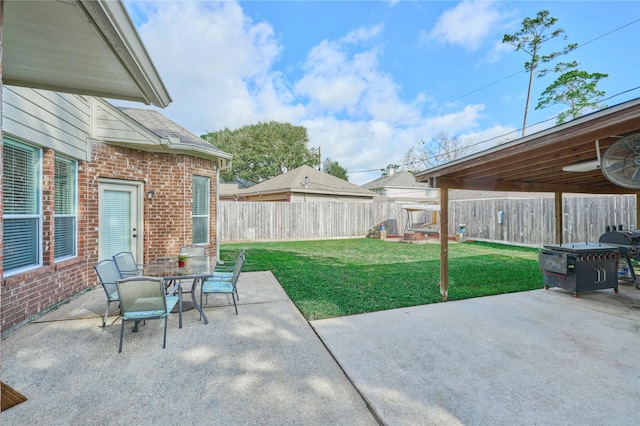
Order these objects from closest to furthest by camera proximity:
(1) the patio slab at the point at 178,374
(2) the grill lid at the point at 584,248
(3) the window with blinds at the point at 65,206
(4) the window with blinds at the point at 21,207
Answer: (1) the patio slab at the point at 178,374
(4) the window with blinds at the point at 21,207
(3) the window with blinds at the point at 65,206
(2) the grill lid at the point at 584,248

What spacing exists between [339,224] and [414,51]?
960 centimetres

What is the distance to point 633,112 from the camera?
275cm

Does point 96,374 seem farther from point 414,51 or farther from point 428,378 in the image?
point 414,51

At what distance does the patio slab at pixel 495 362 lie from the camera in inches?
89.1

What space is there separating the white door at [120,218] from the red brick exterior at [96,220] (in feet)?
0.46

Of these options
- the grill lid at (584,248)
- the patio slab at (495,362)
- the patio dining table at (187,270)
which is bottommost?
the patio slab at (495,362)

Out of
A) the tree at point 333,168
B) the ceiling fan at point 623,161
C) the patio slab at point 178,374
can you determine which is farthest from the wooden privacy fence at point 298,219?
the tree at point 333,168

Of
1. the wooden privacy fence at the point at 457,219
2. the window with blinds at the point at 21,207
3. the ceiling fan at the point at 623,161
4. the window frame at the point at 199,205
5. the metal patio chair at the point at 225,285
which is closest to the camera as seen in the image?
the ceiling fan at the point at 623,161

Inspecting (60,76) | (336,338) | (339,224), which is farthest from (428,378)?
(339,224)

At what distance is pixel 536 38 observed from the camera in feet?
56.6

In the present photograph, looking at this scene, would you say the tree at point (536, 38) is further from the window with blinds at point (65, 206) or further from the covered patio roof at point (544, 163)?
the window with blinds at point (65, 206)

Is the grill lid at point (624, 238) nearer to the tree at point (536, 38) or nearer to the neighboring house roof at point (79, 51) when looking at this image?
the neighboring house roof at point (79, 51)

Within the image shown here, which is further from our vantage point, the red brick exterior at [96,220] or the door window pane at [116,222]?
the door window pane at [116,222]

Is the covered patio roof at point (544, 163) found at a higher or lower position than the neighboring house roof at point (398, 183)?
lower
